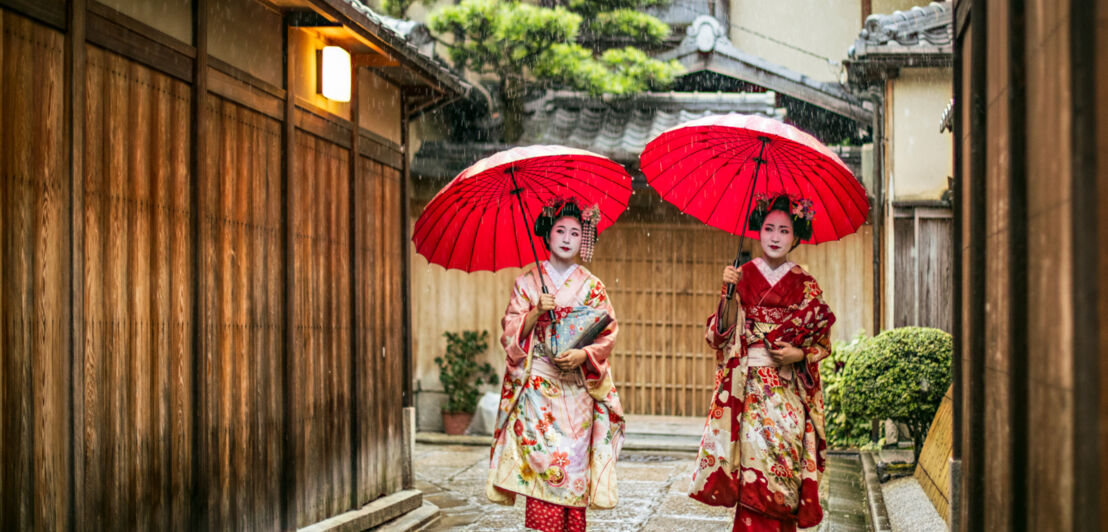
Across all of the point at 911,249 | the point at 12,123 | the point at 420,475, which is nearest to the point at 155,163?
the point at 12,123

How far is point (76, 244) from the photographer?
4484 millimetres

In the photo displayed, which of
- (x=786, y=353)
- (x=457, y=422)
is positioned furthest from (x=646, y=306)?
(x=786, y=353)

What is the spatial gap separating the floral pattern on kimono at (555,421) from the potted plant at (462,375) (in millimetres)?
7746

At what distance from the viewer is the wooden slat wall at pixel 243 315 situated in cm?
581

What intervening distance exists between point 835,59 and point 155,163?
44.5 ft

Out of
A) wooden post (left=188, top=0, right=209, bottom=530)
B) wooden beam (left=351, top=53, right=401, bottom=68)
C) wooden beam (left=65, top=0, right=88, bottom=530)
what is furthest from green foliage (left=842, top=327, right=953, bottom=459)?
wooden beam (left=65, top=0, right=88, bottom=530)

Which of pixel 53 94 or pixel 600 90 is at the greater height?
pixel 600 90

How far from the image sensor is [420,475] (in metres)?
10.4

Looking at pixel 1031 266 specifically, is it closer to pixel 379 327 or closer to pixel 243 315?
pixel 243 315

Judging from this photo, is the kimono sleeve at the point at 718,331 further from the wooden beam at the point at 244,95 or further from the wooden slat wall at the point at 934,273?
the wooden slat wall at the point at 934,273

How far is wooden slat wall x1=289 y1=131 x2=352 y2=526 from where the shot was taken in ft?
22.5

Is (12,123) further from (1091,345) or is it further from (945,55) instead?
(945,55)

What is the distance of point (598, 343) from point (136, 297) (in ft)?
8.31

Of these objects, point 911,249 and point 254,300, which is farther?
point 911,249
